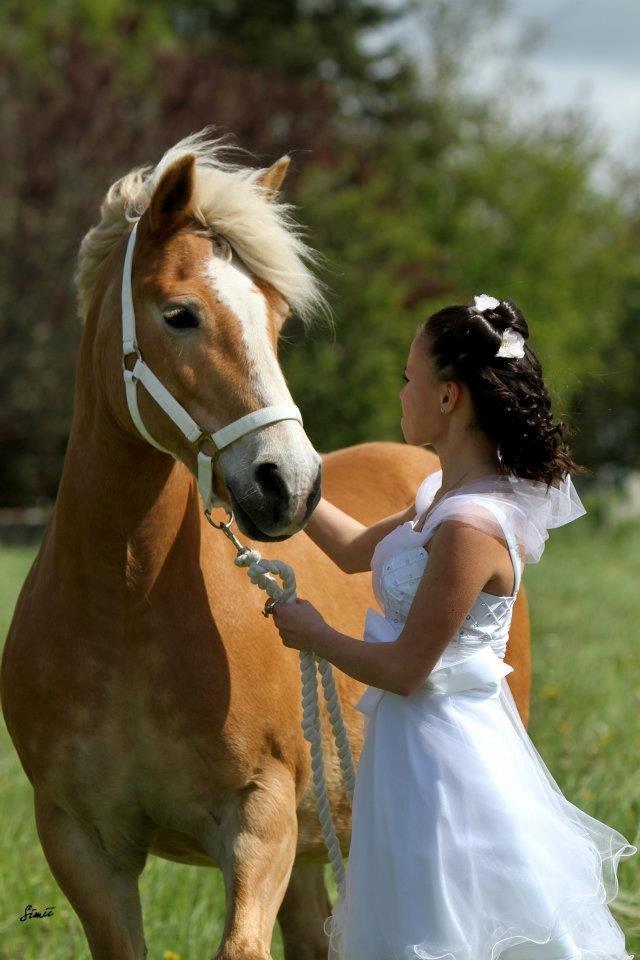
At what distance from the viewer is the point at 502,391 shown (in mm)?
2736

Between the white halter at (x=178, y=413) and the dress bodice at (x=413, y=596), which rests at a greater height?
the white halter at (x=178, y=413)

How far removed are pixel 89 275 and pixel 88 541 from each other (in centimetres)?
78

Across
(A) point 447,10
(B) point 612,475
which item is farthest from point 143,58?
(B) point 612,475

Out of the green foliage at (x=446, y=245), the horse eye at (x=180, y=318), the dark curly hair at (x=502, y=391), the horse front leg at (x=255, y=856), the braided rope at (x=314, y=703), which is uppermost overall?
the dark curly hair at (x=502, y=391)

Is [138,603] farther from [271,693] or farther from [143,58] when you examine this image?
[143,58]

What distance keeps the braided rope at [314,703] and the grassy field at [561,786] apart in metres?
0.98

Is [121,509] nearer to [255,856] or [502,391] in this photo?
[255,856]

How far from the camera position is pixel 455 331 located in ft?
9.25


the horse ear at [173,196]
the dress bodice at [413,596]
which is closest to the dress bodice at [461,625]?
the dress bodice at [413,596]

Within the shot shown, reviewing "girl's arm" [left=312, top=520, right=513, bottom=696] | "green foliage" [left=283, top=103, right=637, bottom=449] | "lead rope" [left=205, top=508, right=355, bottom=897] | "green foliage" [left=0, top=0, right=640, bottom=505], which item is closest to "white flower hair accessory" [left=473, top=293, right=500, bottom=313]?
"girl's arm" [left=312, top=520, right=513, bottom=696]

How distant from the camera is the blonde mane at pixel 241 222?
3037 mm

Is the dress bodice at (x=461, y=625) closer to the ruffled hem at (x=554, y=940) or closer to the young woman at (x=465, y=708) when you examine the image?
the young woman at (x=465, y=708)

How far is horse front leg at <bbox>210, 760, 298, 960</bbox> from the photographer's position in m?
2.87

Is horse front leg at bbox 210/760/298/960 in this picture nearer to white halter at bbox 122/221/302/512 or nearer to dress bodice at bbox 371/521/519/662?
dress bodice at bbox 371/521/519/662
